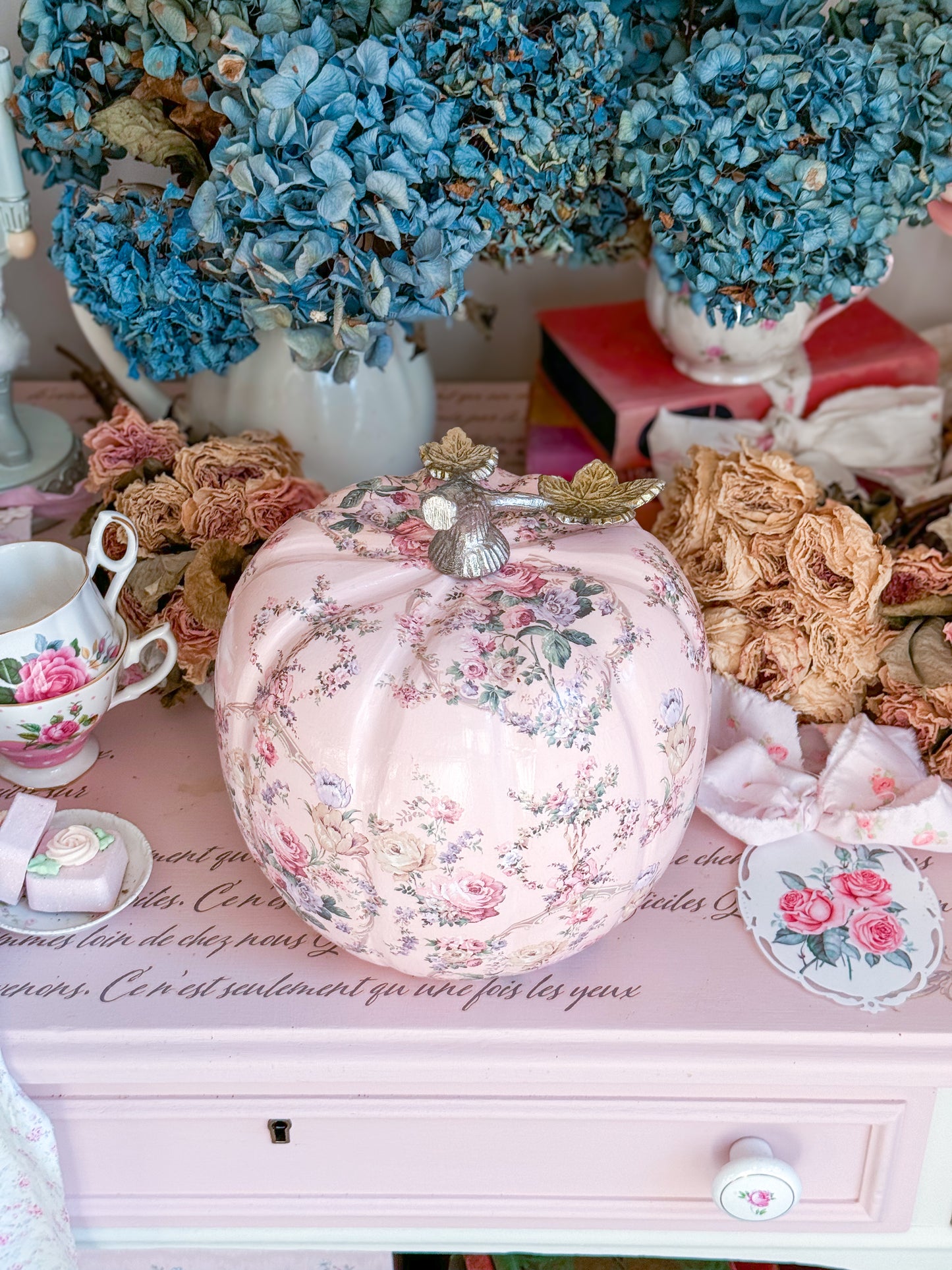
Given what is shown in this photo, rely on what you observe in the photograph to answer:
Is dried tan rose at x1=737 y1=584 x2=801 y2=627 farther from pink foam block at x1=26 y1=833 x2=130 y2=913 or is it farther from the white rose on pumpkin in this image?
pink foam block at x1=26 y1=833 x2=130 y2=913

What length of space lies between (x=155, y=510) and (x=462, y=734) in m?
0.34

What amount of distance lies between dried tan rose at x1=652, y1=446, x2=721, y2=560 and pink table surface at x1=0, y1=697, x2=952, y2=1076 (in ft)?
0.67

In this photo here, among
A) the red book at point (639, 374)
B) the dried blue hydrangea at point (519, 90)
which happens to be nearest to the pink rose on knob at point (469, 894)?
the dried blue hydrangea at point (519, 90)

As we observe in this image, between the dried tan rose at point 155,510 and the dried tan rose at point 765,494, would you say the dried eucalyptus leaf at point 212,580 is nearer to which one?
the dried tan rose at point 155,510

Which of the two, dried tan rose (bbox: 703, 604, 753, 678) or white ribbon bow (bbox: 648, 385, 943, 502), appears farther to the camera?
white ribbon bow (bbox: 648, 385, 943, 502)

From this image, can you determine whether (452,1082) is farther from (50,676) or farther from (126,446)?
(126,446)

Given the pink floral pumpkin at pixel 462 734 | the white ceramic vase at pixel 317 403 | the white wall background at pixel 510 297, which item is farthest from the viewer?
the white wall background at pixel 510 297

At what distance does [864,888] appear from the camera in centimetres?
70

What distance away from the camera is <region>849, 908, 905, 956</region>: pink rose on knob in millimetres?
672

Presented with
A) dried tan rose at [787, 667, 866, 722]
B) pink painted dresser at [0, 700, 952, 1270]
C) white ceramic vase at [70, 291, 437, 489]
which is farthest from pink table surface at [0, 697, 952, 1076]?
white ceramic vase at [70, 291, 437, 489]

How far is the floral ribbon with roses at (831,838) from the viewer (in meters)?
0.67

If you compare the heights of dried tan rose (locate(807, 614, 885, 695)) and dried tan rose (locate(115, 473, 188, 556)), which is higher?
dried tan rose (locate(115, 473, 188, 556))

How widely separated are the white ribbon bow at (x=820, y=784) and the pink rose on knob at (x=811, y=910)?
4 cm

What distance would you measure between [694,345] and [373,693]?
51cm
